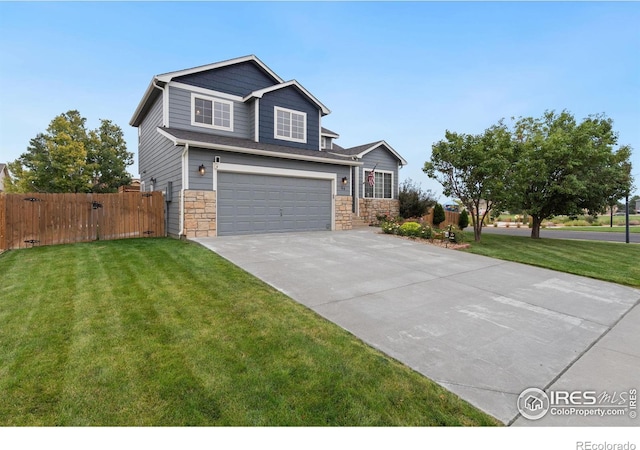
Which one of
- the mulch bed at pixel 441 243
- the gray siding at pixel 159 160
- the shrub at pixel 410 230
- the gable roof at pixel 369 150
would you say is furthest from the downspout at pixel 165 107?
the mulch bed at pixel 441 243

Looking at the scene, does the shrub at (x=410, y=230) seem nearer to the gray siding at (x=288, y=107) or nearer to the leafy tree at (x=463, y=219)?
the gray siding at (x=288, y=107)

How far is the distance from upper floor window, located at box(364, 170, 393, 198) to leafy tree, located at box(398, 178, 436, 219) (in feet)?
2.81

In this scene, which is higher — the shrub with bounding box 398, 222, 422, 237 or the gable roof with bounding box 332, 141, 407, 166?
the gable roof with bounding box 332, 141, 407, 166

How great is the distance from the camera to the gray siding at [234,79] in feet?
38.3

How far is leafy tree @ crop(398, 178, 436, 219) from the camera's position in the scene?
704 inches

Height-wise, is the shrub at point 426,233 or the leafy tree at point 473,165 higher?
the leafy tree at point 473,165

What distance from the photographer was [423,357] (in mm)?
2953

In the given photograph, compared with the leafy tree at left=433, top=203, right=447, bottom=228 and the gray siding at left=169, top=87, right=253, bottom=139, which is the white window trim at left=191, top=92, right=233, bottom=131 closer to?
the gray siding at left=169, top=87, right=253, bottom=139

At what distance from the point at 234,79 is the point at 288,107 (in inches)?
97.8

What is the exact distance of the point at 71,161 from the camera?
20.9 meters

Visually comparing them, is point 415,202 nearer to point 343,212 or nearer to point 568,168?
point 343,212

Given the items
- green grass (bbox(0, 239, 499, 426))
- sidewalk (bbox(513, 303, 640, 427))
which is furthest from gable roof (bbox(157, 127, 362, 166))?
sidewalk (bbox(513, 303, 640, 427))

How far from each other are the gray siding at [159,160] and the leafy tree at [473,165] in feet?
31.0
